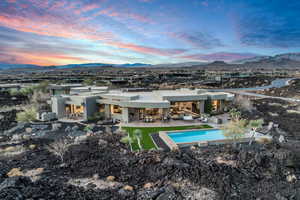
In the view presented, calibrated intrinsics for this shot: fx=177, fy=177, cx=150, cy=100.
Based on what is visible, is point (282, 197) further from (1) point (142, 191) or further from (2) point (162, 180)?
(1) point (142, 191)

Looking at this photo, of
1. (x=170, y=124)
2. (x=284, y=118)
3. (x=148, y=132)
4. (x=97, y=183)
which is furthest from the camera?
(x=284, y=118)

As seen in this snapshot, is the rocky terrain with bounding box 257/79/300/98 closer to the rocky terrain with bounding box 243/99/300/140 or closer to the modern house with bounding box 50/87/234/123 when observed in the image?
the rocky terrain with bounding box 243/99/300/140

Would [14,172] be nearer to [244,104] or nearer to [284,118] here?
[244,104]

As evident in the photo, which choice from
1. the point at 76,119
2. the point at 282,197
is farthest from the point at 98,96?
the point at 282,197

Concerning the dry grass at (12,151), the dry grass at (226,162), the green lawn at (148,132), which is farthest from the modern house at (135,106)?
the dry grass at (226,162)

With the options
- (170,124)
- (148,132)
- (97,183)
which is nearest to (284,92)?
(170,124)

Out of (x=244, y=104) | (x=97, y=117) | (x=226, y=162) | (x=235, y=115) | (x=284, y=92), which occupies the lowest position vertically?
(x=226, y=162)

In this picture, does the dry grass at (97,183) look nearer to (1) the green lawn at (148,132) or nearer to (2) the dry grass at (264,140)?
(1) the green lawn at (148,132)
